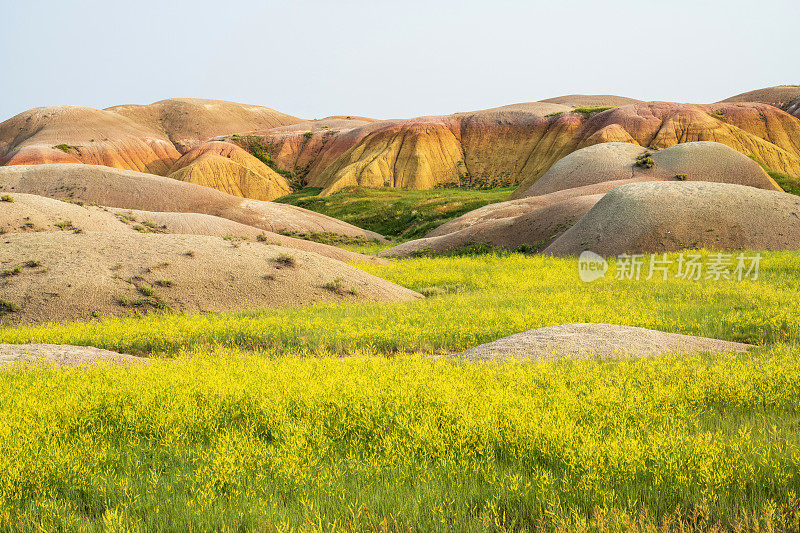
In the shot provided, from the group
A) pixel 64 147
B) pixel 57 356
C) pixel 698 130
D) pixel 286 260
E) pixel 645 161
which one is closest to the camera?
pixel 57 356

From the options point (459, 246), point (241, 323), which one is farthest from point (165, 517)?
point (459, 246)

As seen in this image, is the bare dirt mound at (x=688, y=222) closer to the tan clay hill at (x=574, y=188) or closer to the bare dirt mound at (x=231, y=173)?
the tan clay hill at (x=574, y=188)

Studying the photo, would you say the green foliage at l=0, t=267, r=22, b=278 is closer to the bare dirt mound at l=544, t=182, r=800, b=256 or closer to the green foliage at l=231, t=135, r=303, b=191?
the bare dirt mound at l=544, t=182, r=800, b=256

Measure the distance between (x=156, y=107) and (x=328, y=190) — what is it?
8271cm

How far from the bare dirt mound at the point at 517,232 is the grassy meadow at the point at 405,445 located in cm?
2427

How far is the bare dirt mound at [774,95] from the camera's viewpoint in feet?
322

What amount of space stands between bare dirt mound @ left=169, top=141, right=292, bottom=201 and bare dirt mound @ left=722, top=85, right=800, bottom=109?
87639 mm

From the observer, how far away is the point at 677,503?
3.90 meters

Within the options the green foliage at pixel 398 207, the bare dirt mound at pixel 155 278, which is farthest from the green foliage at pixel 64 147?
the bare dirt mound at pixel 155 278

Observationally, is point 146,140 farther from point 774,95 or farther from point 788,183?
point 774,95

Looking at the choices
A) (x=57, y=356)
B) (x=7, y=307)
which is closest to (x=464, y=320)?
(x=57, y=356)

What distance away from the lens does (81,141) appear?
103062mm

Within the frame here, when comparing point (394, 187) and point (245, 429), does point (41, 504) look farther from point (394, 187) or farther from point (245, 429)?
point (394, 187)

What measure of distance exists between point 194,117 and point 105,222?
12051 cm
